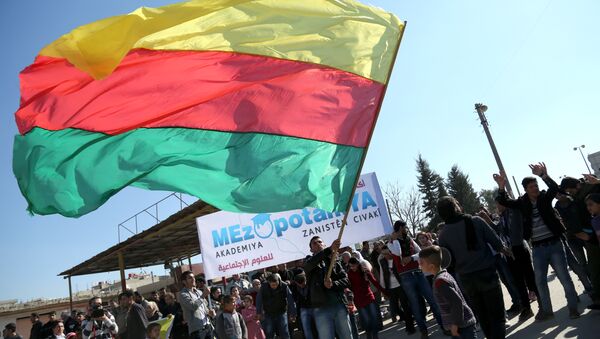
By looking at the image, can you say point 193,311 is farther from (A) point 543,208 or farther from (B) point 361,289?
(A) point 543,208

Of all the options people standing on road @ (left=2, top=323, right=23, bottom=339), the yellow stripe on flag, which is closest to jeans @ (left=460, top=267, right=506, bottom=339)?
the yellow stripe on flag

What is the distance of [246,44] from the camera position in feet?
15.1

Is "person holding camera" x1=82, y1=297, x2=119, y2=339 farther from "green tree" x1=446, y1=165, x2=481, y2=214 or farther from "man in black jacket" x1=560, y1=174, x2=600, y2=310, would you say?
"green tree" x1=446, y1=165, x2=481, y2=214

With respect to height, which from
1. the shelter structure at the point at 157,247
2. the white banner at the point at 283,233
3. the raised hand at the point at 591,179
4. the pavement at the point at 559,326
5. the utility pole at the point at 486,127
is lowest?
the pavement at the point at 559,326

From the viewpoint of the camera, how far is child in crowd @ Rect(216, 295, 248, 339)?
26.7ft

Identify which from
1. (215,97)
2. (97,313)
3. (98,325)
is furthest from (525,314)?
(98,325)

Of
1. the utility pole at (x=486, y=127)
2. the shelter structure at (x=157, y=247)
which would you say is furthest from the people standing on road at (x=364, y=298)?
the utility pole at (x=486, y=127)

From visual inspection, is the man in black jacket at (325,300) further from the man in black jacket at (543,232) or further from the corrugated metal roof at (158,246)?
the corrugated metal roof at (158,246)

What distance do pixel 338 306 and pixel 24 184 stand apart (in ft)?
13.8

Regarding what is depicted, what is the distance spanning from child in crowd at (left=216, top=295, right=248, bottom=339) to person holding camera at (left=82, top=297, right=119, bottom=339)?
2441 mm

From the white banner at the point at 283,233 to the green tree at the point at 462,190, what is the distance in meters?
49.9

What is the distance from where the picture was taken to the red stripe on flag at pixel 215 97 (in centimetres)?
430

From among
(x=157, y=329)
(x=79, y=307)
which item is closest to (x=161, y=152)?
(x=157, y=329)

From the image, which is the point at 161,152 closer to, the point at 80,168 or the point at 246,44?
the point at 80,168
